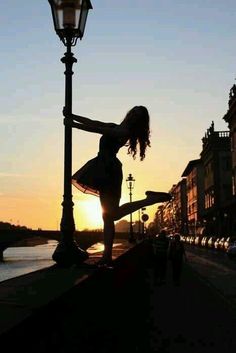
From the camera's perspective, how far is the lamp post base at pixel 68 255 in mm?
7297

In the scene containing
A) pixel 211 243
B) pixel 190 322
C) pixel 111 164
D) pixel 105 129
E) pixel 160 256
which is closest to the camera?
pixel 105 129

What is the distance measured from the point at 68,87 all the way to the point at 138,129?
5.89ft

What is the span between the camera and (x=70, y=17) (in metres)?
7.58

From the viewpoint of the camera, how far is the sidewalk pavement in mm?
9961

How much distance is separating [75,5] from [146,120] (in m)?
1.96

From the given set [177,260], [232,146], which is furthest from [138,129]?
[232,146]

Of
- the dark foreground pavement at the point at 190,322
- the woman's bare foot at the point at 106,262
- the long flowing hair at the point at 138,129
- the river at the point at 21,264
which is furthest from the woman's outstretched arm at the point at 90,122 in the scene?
the river at the point at 21,264

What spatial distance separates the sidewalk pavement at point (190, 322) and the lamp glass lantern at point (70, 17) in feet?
14.1

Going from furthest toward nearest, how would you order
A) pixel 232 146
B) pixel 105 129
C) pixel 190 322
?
pixel 232 146, pixel 190 322, pixel 105 129

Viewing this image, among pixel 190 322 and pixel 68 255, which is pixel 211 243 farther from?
pixel 68 255

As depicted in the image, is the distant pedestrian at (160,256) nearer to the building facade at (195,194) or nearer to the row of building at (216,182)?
the row of building at (216,182)

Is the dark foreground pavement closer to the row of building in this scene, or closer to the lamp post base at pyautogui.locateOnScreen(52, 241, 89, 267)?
the lamp post base at pyautogui.locateOnScreen(52, 241, 89, 267)

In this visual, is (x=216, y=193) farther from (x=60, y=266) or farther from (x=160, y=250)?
(x=60, y=266)

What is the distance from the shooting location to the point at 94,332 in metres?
4.61
